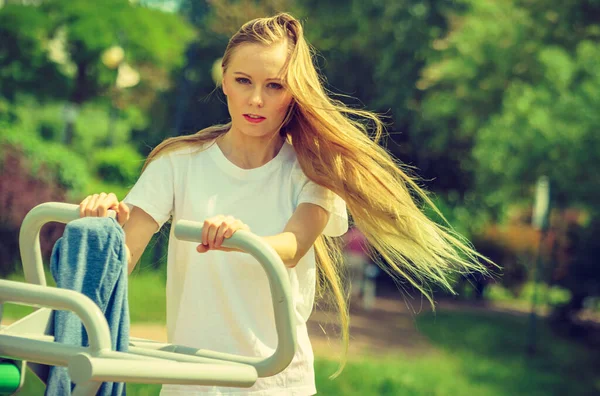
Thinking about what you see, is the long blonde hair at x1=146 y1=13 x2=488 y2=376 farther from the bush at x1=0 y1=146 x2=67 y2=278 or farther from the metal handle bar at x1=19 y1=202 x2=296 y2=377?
the bush at x1=0 y1=146 x2=67 y2=278

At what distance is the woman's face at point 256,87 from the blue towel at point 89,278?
63 centimetres

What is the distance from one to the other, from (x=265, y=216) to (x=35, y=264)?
543 mm

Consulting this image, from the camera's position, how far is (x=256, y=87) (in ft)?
7.77

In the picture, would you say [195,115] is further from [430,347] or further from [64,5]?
[430,347]

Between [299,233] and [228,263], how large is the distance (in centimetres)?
18

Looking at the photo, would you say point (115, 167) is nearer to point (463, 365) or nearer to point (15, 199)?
point (15, 199)

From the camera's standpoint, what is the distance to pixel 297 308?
243 cm

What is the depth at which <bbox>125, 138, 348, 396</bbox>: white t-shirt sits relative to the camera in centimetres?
234

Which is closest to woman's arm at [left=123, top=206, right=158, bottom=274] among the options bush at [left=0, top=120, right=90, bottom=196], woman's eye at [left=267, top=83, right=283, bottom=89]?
woman's eye at [left=267, top=83, right=283, bottom=89]

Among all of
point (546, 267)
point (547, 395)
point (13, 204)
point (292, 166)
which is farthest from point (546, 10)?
point (292, 166)

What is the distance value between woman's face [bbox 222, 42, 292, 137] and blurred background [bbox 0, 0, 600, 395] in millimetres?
4100

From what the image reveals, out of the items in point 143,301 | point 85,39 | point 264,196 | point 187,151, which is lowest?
point 264,196

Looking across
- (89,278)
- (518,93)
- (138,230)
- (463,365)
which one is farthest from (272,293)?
(518,93)

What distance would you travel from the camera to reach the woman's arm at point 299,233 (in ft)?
7.39
